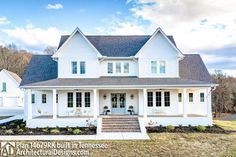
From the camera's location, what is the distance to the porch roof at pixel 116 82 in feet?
66.5

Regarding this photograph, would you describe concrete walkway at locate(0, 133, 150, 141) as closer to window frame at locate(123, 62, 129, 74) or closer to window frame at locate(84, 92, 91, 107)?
window frame at locate(84, 92, 91, 107)

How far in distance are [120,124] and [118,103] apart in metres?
4.25

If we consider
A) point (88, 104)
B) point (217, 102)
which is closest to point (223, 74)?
point (217, 102)

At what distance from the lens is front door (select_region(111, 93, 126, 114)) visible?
23237mm

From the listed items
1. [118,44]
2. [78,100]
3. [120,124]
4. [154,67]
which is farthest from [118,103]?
[118,44]

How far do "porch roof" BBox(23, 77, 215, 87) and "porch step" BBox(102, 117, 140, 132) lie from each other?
8.84ft

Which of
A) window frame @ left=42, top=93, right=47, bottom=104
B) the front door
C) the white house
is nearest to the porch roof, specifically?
the front door

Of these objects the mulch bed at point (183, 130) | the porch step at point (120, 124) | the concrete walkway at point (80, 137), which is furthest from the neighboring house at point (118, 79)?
the concrete walkway at point (80, 137)

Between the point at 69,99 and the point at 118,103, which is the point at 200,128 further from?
the point at 69,99

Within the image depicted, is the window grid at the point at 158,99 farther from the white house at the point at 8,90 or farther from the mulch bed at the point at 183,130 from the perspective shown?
the white house at the point at 8,90

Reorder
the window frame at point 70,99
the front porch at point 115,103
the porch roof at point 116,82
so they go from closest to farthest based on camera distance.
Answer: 1. the porch roof at point 116,82
2. the front porch at point 115,103
3. the window frame at point 70,99

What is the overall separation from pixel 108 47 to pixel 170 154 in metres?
14.2

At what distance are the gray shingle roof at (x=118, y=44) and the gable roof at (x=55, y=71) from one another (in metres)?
2.64

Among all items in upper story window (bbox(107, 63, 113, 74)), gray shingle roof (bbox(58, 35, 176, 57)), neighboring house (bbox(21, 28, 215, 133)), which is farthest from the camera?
gray shingle roof (bbox(58, 35, 176, 57))
